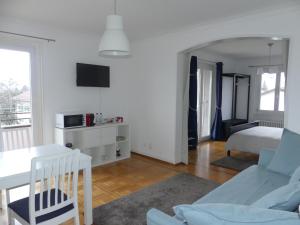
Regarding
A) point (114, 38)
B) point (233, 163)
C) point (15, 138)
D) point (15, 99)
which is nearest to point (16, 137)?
point (15, 138)

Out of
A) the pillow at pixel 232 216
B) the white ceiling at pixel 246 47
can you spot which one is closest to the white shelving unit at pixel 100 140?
the white ceiling at pixel 246 47

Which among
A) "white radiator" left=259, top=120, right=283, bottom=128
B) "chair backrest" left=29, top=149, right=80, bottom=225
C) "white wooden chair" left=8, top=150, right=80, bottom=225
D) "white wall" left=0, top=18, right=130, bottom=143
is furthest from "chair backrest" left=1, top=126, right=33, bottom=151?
"white radiator" left=259, top=120, right=283, bottom=128

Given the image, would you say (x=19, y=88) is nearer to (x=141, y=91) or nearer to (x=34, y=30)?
(x=34, y=30)

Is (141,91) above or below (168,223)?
above

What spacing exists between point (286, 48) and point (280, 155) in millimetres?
1560

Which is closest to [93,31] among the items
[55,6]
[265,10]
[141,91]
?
[55,6]

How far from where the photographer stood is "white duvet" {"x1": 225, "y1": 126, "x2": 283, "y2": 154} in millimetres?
4285

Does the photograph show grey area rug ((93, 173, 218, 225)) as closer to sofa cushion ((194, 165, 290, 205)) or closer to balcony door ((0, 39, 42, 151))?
sofa cushion ((194, 165, 290, 205))

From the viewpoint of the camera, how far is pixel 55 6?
2918 millimetres

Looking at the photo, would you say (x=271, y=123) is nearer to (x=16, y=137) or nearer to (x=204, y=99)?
(x=204, y=99)

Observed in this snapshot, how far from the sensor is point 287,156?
99.6 inches

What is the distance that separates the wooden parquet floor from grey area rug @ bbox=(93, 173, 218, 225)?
16cm

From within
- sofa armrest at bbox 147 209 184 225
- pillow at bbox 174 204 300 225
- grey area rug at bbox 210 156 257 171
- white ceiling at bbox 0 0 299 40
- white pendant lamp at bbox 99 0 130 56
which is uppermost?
white ceiling at bbox 0 0 299 40

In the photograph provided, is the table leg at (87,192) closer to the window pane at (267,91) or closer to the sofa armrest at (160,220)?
the sofa armrest at (160,220)
